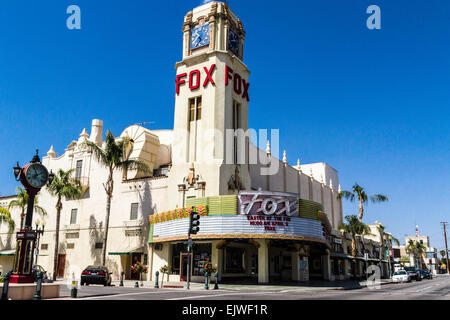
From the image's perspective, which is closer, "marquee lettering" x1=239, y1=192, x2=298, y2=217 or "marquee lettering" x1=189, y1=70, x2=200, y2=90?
"marquee lettering" x1=239, y1=192, x2=298, y2=217

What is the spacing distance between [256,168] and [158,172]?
39.2 ft

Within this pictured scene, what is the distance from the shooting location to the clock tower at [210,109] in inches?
1550

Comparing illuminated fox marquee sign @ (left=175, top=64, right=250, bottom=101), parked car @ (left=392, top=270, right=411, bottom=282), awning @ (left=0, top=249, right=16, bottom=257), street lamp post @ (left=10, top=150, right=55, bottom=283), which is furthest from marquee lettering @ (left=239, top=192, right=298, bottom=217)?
awning @ (left=0, top=249, right=16, bottom=257)

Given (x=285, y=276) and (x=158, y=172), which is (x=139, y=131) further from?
(x=285, y=276)

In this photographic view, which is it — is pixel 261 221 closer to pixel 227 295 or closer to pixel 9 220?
pixel 227 295

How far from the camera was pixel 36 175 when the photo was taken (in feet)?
59.9

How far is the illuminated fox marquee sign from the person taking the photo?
41.5 m

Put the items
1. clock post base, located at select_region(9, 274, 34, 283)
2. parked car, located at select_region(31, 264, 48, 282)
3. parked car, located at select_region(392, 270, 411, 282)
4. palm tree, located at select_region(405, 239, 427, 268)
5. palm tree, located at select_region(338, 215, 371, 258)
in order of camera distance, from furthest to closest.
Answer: palm tree, located at select_region(405, 239, 427, 268), palm tree, located at select_region(338, 215, 371, 258), parked car, located at select_region(392, 270, 411, 282), parked car, located at select_region(31, 264, 48, 282), clock post base, located at select_region(9, 274, 34, 283)

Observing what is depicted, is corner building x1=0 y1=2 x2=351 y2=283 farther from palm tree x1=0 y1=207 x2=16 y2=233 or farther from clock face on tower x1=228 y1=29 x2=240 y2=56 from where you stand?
palm tree x1=0 y1=207 x2=16 y2=233

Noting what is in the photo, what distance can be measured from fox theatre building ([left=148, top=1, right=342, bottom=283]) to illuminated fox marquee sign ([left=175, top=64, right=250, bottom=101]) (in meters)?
0.11

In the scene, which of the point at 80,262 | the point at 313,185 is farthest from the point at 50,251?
the point at 313,185

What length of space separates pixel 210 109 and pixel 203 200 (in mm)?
10654

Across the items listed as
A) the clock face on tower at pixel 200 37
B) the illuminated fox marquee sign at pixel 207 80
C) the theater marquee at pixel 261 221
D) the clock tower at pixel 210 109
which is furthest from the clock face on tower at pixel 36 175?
the clock face on tower at pixel 200 37

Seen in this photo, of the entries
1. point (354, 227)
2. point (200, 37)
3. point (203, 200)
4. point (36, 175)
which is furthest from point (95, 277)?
point (354, 227)
